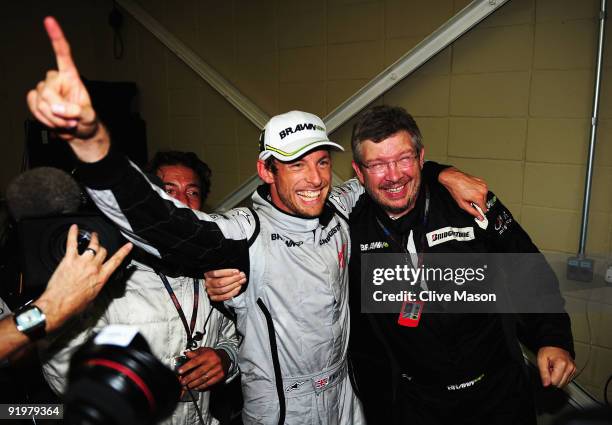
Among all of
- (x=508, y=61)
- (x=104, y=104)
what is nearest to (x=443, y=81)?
(x=508, y=61)

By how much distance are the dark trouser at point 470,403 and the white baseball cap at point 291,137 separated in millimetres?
1000

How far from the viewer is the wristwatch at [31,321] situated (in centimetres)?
107

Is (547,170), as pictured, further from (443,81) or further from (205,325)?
(205,325)

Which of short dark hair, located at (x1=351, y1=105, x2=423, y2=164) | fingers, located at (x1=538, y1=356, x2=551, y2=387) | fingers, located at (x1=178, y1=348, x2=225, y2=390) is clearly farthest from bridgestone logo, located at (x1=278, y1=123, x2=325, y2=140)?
fingers, located at (x1=538, y1=356, x2=551, y2=387)

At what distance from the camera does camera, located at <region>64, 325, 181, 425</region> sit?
71cm

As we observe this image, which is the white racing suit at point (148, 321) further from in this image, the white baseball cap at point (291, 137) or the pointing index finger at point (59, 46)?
the pointing index finger at point (59, 46)

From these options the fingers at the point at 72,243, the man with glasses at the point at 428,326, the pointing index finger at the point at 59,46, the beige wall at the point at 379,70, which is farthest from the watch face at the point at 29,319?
the beige wall at the point at 379,70

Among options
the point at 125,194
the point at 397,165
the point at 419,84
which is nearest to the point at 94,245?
the point at 125,194

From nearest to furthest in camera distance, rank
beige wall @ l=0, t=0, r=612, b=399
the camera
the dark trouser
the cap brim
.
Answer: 1. the camera
2. the cap brim
3. the dark trouser
4. beige wall @ l=0, t=0, r=612, b=399

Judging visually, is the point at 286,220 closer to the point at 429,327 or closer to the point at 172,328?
the point at 172,328

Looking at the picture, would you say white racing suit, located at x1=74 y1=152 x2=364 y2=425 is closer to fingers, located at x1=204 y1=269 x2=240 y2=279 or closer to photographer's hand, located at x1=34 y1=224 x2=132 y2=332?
fingers, located at x1=204 y1=269 x2=240 y2=279

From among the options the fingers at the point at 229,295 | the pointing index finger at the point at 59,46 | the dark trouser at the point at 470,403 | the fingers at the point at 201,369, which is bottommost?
the dark trouser at the point at 470,403

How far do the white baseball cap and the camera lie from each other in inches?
31.0

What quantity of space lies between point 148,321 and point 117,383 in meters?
0.63
